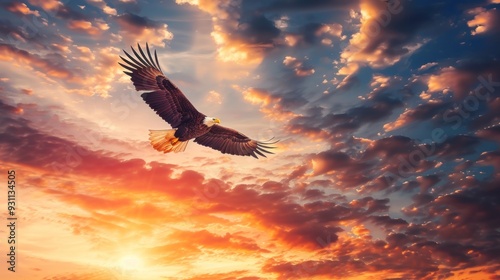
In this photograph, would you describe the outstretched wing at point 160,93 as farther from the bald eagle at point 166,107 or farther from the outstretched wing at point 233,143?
the outstretched wing at point 233,143

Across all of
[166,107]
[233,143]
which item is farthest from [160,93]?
[233,143]

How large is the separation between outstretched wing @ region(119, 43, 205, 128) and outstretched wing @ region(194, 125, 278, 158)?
2.67 m

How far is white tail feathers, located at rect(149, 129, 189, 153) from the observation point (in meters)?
13.9

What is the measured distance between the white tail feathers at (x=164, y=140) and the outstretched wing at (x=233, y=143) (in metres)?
2.25

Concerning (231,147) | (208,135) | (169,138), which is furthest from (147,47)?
(231,147)

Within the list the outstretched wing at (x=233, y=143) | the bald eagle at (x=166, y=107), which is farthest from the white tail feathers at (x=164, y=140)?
the outstretched wing at (x=233, y=143)

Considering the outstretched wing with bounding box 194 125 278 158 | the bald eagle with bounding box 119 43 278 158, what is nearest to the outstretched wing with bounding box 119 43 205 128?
the bald eagle with bounding box 119 43 278 158

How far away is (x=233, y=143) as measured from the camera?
16.6 meters

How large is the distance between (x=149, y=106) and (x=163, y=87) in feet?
2.86

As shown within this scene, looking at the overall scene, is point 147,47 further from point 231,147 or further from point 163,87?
point 231,147

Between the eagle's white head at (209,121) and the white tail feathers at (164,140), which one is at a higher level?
the eagle's white head at (209,121)

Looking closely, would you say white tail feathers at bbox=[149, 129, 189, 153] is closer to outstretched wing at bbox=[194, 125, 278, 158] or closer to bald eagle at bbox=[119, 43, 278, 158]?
bald eagle at bbox=[119, 43, 278, 158]

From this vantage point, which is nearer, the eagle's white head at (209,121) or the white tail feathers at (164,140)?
the eagle's white head at (209,121)

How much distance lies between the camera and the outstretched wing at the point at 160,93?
1252 centimetres
